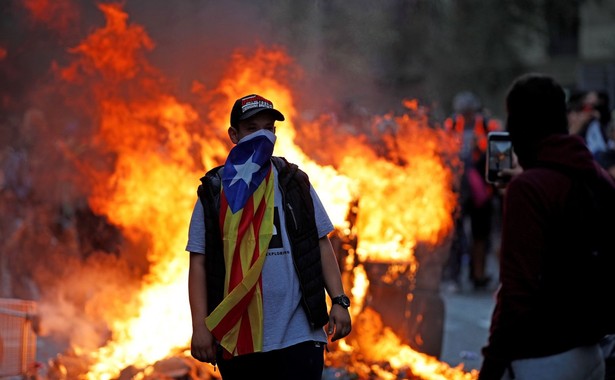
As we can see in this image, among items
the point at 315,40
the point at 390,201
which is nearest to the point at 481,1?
the point at 315,40

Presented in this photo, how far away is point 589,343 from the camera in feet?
9.62

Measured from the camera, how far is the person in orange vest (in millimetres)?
10742

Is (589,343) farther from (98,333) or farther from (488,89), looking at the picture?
(488,89)

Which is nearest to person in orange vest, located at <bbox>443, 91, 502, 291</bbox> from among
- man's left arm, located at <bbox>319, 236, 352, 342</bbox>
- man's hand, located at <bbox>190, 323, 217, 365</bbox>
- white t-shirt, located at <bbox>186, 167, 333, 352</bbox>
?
man's left arm, located at <bbox>319, 236, 352, 342</bbox>

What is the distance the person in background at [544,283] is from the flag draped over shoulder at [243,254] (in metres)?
0.78

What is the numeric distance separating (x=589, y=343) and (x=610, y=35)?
27.4m

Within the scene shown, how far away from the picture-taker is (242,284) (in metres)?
3.12

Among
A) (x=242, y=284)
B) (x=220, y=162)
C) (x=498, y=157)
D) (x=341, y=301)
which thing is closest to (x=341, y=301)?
(x=341, y=301)

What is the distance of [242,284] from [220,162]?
137 inches

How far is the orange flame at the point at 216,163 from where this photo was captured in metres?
6.38

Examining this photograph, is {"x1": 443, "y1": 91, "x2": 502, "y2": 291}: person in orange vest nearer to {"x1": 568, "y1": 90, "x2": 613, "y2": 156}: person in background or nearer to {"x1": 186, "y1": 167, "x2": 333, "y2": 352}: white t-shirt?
{"x1": 568, "y1": 90, "x2": 613, "y2": 156}: person in background

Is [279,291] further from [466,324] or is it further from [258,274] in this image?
[466,324]

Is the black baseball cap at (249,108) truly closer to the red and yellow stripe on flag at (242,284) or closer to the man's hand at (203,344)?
the red and yellow stripe on flag at (242,284)

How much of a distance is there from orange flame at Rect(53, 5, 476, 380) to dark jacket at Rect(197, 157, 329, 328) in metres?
2.90
